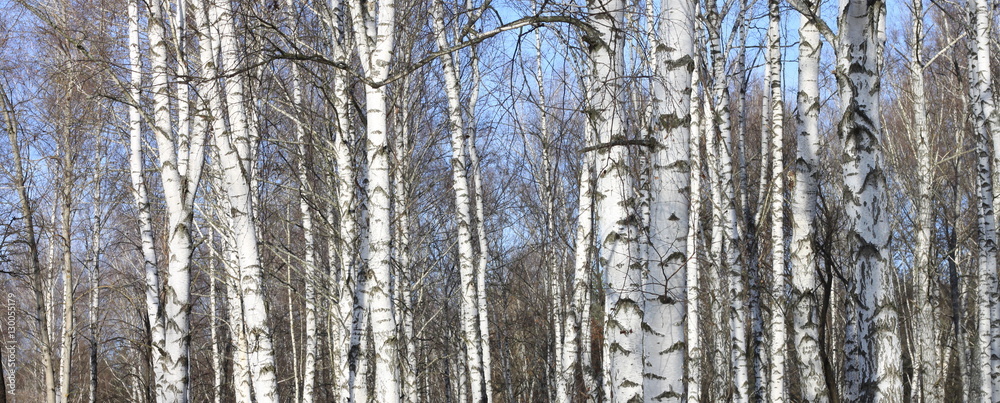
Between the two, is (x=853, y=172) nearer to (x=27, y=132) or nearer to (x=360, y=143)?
(x=360, y=143)

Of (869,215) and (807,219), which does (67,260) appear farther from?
(869,215)

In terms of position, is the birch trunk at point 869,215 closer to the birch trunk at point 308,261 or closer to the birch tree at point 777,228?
the birch tree at point 777,228

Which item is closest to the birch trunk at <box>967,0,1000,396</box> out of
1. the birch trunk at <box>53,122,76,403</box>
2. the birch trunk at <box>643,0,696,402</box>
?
the birch trunk at <box>643,0,696,402</box>

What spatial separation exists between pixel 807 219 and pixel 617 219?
2964 millimetres

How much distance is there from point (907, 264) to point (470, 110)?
1626cm

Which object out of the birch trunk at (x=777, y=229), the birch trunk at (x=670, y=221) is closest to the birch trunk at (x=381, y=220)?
the birch trunk at (x=670, y=221)

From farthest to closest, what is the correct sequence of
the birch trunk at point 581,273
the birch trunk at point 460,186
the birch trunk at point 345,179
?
the birch trunk at point 460,186, the birch trunk at point 581,273, the birch trunk at point 345,179

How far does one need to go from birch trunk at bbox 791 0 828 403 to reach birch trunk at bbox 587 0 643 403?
2.81 meters

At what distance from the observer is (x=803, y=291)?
672 centimetres

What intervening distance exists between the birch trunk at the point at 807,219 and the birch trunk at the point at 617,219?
9.21ft

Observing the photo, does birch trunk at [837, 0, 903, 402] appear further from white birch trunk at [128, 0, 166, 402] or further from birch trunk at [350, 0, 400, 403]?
white birch trunk at [128, 0, 166, 402]

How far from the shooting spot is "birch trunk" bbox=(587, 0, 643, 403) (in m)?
4.33

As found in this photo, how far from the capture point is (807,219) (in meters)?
6.62

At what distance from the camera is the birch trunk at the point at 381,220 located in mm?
5727
